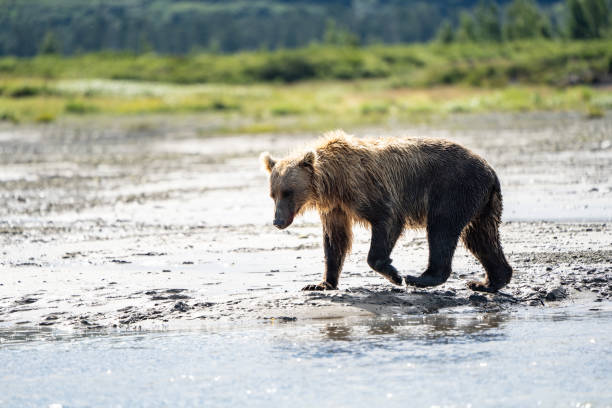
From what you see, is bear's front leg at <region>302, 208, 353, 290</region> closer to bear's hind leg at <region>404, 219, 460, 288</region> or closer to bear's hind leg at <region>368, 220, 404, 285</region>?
bear's hind leg at <region>368, 220, 404, 285</region>

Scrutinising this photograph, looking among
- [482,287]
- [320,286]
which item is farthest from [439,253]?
[320,286]

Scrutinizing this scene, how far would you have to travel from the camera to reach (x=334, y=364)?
625 cm

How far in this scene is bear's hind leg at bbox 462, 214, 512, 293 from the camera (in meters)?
7.93

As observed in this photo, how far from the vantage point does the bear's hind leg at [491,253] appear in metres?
7.93

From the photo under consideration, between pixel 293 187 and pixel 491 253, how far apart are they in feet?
5.54

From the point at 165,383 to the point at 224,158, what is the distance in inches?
619

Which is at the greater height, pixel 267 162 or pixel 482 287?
pixel 267 162

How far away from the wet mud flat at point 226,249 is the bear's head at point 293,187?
0.71 m

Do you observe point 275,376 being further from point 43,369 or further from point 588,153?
point 588,153

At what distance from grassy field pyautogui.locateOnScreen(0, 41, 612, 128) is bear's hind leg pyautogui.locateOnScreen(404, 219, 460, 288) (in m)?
20.3

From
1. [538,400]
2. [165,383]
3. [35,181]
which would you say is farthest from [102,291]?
[35,181]

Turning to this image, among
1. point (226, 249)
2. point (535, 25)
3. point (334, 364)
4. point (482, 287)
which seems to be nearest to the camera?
point (334, 364)

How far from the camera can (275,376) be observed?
6086 millimetres

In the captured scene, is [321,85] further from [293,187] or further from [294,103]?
[293,187]
